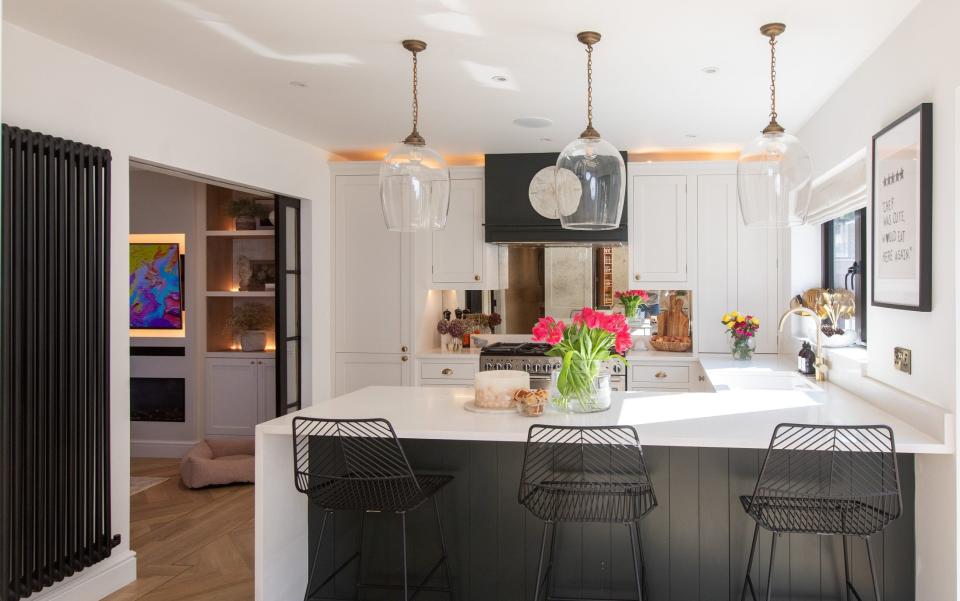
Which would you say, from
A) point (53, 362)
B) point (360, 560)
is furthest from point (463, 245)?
point (53, 362)

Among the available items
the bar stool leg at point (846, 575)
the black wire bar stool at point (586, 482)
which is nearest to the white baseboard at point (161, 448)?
the black wire bar stool at point (586, 482)

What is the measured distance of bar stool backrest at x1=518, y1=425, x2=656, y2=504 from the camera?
247 centimetres

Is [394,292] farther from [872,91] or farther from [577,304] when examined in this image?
[872,91]

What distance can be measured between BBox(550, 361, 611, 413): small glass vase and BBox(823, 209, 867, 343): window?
1.91 meters

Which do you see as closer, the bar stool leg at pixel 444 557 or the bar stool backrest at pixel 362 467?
the bar stool backrest at pixel 362 467

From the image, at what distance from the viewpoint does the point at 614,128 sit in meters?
4.79

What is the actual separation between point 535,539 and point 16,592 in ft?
6.78

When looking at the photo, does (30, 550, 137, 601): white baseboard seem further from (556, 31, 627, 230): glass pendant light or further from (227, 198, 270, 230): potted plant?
(227, 198, 270, 230): potted plant

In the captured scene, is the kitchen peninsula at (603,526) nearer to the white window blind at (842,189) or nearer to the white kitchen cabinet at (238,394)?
the white window blind at (842,189)

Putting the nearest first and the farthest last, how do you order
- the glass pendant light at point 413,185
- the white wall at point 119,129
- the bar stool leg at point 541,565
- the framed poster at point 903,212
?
the bar stool leg at point 541,565
the framed poster at point 903,212
the glass pendant light at point 413,185
the white wall at point 119,129

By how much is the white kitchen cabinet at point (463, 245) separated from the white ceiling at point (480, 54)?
104cm

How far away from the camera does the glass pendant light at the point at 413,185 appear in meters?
2.88

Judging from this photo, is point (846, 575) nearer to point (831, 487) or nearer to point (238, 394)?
point (831, 487)

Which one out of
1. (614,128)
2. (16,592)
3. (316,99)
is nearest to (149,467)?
(16,592)
